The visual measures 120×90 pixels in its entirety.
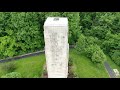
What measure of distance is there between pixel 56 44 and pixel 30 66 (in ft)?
24.4

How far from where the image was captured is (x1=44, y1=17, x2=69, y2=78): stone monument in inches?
659

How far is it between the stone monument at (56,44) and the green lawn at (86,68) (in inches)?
124

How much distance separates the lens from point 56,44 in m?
17.6

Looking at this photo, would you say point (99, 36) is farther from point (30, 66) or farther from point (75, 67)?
point (30, 66)

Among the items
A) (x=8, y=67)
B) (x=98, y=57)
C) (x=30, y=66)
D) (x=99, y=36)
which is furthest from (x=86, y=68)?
(x=8, y=67)

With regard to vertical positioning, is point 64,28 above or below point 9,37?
above

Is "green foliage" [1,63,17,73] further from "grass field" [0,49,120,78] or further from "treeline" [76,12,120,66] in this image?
"treeline" [76,12,120,66]

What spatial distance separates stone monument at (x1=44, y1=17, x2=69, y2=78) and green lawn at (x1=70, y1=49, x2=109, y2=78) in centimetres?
314

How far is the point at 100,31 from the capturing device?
2833 cm

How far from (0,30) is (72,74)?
11.9 metres

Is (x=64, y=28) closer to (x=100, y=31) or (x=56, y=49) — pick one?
(x=56, y=49)

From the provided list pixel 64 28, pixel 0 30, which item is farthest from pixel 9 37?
pixel 64 28

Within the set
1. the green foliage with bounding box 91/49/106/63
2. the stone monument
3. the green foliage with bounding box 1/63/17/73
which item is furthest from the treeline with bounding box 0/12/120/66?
the stone monument

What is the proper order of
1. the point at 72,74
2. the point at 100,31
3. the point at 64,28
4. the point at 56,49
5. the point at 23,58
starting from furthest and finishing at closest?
the point at 100,31 < the point at 23,58 < the point at 72,74 < the point at 56,49 < the point at 64,28
